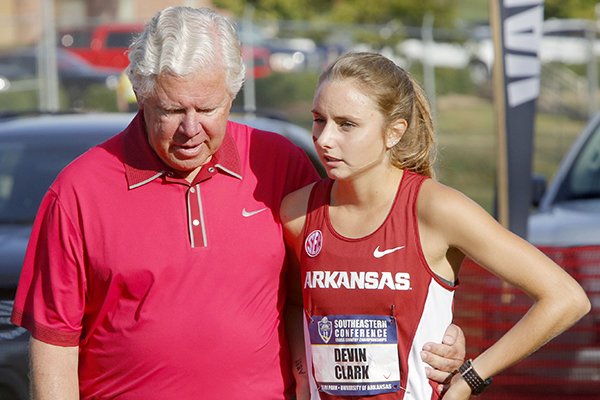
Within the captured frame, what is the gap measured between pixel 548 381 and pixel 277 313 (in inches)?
96.8

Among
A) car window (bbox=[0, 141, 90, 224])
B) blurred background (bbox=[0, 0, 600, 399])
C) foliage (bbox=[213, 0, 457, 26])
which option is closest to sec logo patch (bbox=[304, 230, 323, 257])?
car window (bbox=[0, 141, 90, 224])

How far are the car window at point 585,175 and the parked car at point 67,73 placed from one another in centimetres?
1325

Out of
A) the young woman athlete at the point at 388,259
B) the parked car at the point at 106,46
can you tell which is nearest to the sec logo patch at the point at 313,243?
the young woman athlete at the point at 388,259

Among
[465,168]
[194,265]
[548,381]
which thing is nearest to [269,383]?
[194,265]

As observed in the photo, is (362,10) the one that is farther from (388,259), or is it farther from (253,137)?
(388,259)

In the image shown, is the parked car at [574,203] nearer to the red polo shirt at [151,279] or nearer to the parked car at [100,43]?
the red polo shirt at [151,279]

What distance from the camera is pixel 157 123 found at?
3217 millimetres

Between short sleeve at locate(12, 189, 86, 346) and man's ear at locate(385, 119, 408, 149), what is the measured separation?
2.75ft

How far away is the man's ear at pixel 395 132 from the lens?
130 inches

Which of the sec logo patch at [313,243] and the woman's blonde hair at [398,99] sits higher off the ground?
the woman's blonde hair at [398,99]

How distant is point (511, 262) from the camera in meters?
3.13

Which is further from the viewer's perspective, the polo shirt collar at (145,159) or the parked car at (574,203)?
the parked car at (574,203)

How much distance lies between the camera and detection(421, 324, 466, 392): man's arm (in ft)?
10.4

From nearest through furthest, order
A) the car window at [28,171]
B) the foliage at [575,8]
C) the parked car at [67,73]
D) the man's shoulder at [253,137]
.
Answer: the man's shoulder at [253,137], the car window at [28,171], the parked car at [67,73], the foliage at [575,8]
